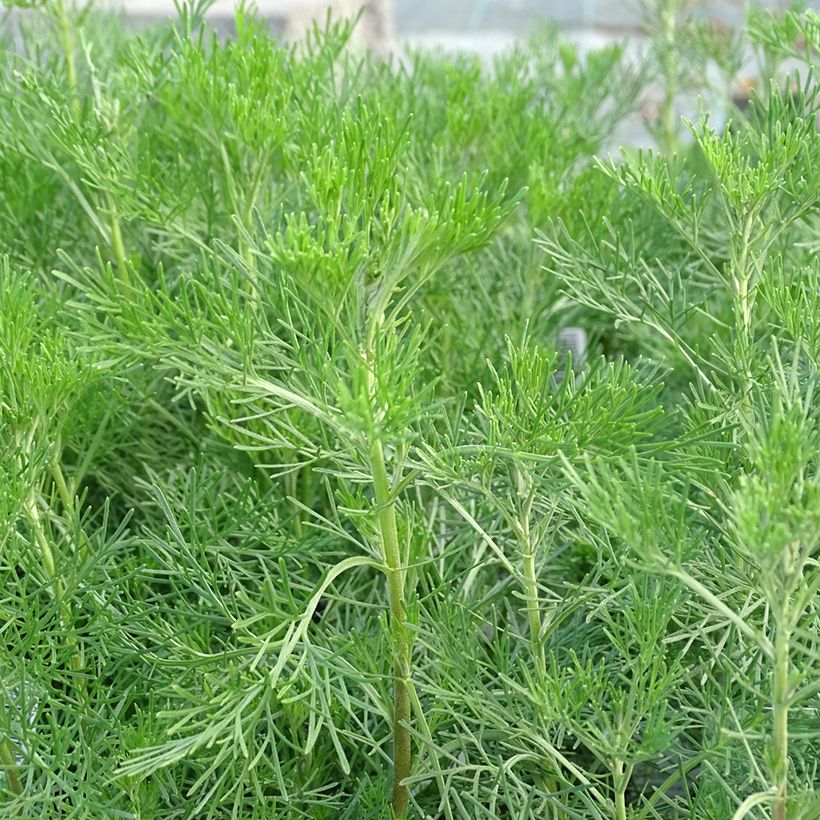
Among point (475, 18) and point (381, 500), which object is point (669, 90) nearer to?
point (381, 500)

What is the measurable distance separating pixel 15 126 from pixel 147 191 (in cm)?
15

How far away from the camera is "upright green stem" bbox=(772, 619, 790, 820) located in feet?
1.40

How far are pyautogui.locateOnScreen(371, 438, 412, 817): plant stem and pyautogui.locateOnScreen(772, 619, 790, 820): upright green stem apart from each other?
172 mm

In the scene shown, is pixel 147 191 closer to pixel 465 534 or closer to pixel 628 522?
pixel 465 534

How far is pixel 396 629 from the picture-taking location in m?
0.53

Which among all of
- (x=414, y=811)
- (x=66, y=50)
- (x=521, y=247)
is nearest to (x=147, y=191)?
(x=66, y=50)

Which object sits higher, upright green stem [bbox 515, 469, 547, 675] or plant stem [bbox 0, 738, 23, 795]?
upright green stem [bbox 515, 469, 547, 675]

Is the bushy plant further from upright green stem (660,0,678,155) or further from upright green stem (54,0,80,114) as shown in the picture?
upright green stem (660,0,678,155)

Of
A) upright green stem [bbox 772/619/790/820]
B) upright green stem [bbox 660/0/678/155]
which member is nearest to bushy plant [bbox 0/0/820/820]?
upright green stem [bbox 772/619/790/820]

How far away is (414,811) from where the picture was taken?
1.94ft

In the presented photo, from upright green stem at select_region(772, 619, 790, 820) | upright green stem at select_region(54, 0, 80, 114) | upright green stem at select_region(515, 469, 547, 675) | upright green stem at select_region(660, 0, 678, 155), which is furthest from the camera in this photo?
upright green stem at select_region(660, 0, 678, 155)

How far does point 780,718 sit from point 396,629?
0.18m

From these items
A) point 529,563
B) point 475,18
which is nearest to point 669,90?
point 529,563

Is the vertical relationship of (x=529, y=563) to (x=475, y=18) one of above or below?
above
